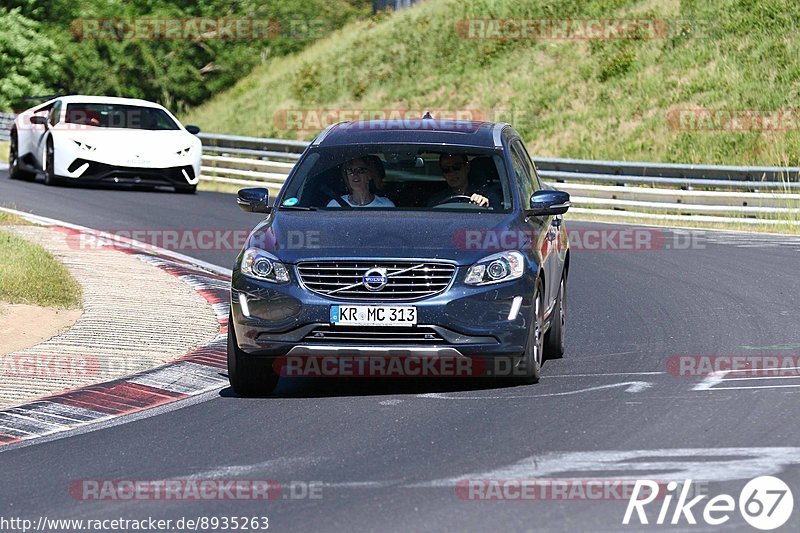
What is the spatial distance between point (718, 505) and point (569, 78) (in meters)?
36.7

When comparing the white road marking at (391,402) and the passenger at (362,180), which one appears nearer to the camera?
the white road marking at (391,402)

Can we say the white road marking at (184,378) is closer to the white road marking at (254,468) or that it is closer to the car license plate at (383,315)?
the car license plate at (383,315)

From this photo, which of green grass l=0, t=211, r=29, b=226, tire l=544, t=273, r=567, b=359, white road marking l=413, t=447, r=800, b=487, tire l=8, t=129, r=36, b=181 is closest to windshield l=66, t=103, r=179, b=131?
tire l=8, t=129, r=36, b=181

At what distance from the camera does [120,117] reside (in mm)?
25250

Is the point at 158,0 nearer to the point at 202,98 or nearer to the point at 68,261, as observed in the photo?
the point at 202,98

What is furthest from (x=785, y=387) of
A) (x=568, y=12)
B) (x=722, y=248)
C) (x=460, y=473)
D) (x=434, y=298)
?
(x=568, y=12)

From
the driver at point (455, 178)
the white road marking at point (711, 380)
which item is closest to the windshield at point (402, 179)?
the driver at point (455, 178)

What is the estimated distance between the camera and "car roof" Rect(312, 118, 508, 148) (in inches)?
412

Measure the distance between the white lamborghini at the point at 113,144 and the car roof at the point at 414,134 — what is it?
13.7 metres

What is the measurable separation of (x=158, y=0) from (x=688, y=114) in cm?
2870

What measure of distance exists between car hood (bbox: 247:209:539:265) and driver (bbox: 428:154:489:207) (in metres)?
0.34

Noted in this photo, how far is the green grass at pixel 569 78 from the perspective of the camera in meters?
36.2

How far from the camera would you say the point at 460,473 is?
276 inches

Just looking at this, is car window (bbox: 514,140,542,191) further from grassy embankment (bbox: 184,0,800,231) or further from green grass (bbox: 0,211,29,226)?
grassy embankment (bbox: 184,0,800,231)
